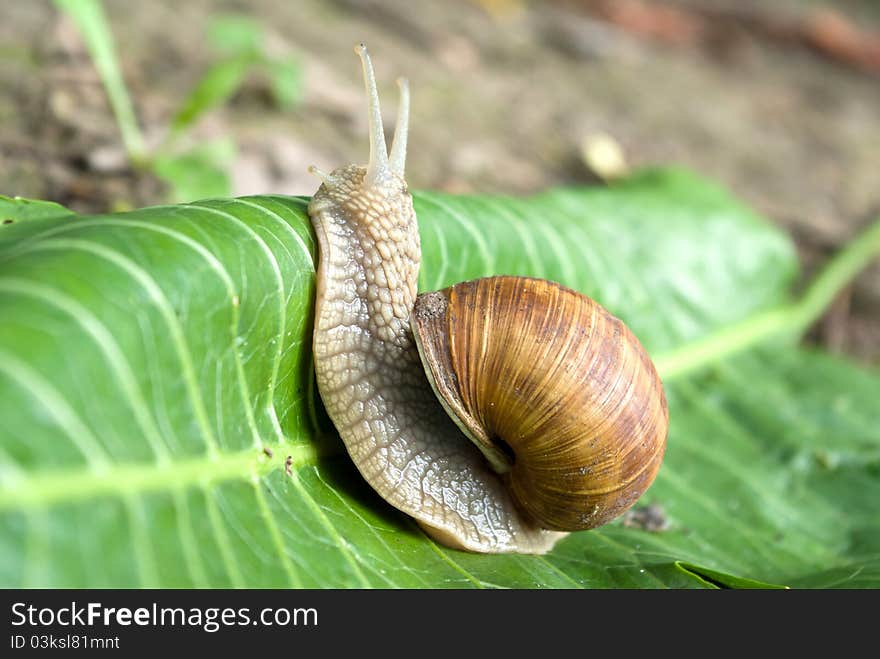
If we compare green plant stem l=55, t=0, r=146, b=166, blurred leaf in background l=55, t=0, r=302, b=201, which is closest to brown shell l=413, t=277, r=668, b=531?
blurred leaf in background l=55, t=0, r=302, b=201

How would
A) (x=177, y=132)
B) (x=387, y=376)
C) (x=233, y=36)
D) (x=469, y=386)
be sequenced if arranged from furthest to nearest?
(x=233, y=36), (x=177, y=132), (x=387, y=376), (x=469, y=386)

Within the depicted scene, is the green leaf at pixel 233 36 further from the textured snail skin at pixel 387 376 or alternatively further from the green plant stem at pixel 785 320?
the green plant stem at pixel 785 320

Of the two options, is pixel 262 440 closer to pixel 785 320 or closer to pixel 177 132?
pixel 177 132
